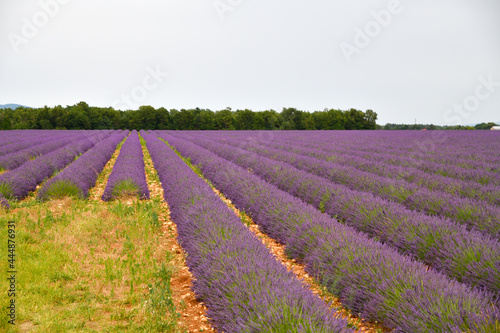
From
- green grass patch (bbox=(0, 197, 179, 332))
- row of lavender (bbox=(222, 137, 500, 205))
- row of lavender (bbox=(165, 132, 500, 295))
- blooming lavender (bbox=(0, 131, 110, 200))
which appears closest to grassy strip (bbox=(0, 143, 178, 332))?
green grass patch (bbox=(0, 197, 179, 332))

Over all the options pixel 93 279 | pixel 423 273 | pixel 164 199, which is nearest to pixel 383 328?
pixel 423 273

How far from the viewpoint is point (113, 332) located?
2559 millimetres

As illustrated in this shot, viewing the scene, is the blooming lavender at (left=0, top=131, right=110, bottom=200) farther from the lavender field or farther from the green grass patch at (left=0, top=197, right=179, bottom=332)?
the green grass patch at (left=0, top=197, right=179, bottom=332)

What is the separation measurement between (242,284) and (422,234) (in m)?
2.49

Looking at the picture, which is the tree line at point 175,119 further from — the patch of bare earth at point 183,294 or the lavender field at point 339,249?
the patch of bare earth at point 183,294

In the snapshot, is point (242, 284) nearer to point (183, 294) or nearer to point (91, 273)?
point (183, 294)

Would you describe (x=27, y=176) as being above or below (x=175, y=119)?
below

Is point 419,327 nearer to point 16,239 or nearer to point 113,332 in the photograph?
point 113,332

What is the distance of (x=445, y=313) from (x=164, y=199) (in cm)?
650

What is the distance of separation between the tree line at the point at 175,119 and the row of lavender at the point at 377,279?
217 ft

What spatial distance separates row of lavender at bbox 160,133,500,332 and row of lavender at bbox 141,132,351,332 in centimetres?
63

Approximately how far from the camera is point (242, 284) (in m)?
2.40

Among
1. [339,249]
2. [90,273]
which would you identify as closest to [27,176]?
[90,273]

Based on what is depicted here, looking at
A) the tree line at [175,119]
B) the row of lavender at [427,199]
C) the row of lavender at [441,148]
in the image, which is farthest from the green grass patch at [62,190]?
the tree line at [175,119]
